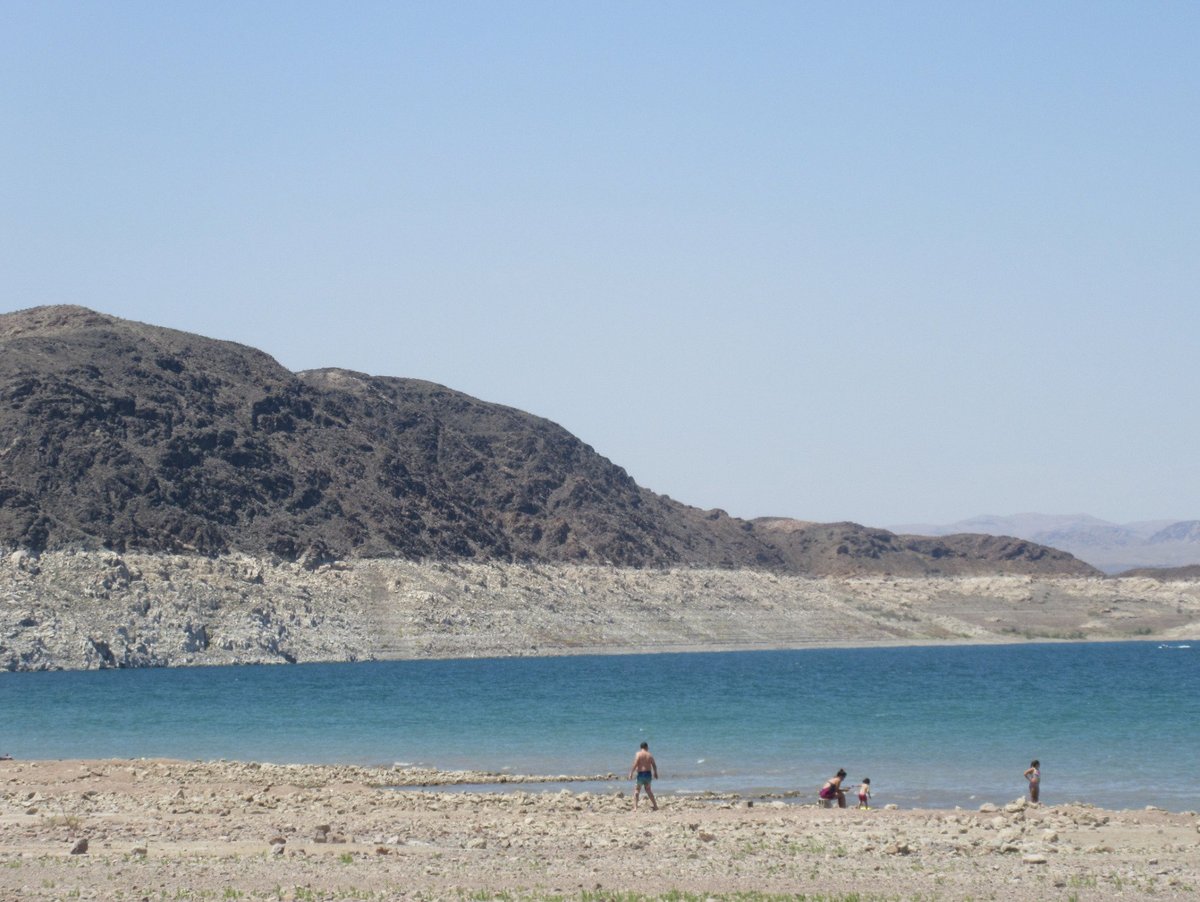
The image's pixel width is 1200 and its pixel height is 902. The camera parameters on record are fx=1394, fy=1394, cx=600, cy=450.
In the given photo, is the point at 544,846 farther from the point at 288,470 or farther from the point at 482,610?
the point at 288,470

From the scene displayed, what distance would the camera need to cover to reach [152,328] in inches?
4545

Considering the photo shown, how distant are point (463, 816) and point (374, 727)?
20954 mm

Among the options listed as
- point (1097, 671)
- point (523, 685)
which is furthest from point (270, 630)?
point (1097, 671)

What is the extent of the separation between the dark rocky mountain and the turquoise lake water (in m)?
17.3

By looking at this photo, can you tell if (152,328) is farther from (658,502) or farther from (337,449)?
(658,502)

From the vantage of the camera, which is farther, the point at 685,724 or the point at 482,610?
the point at 482,610

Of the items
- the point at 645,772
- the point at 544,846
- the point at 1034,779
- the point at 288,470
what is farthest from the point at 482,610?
the point at 544,846

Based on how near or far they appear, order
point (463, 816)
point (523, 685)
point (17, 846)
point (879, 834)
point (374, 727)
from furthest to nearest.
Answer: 1. point (523, 685)
2. point (374, 727)
3. point (463, 816)
4. point (879, 834)
5. point (17, 846)

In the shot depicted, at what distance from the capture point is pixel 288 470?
105062mm

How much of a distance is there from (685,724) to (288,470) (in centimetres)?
6723

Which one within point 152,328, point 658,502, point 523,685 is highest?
point 152,328

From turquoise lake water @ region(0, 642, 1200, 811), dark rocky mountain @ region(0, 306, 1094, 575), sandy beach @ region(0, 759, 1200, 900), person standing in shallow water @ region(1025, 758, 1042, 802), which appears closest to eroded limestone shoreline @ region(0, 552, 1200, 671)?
dark rocky mountain @ region(0, 306, 1094, 575)

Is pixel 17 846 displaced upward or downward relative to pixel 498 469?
downward

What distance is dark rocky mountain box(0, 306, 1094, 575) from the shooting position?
89.6 m
